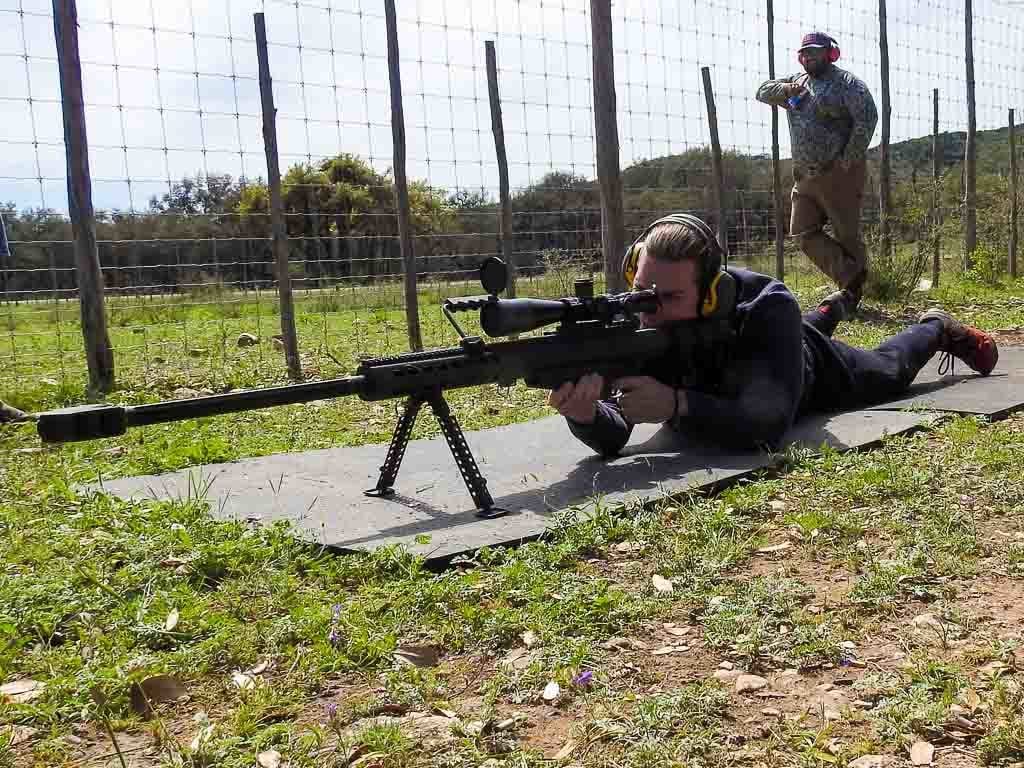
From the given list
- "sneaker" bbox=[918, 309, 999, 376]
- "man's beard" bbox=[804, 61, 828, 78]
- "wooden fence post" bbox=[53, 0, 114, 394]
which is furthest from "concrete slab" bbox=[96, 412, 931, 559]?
"man's beard" bbox=[804, 61, 828, 78]

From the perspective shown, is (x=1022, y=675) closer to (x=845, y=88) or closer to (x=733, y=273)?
(x=733, y=273)

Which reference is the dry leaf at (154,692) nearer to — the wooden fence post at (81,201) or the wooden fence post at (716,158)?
the wooden fence post at (81,201)

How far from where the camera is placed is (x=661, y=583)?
274cm

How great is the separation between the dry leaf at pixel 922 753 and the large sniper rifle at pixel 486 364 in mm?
1778

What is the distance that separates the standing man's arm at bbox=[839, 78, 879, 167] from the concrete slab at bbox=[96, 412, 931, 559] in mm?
5288

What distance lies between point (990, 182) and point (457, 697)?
18852 millimetres

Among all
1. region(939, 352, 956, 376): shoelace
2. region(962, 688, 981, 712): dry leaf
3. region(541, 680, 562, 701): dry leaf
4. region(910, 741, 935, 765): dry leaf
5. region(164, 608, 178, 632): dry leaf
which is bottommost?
region(910, 741, 935, 765): dry leaf

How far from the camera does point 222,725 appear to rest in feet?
6.72

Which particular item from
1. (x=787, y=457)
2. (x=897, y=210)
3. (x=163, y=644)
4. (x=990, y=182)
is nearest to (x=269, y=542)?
(x=163, y=644)

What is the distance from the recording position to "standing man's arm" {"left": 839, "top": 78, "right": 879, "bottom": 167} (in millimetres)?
9141

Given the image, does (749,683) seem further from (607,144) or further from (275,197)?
(275,197)

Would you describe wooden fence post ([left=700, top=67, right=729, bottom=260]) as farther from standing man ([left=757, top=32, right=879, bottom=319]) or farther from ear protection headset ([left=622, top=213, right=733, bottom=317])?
ear protection headset ([left=622, top=213, right=733, bottom=317])

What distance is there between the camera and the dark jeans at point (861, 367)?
4.98m

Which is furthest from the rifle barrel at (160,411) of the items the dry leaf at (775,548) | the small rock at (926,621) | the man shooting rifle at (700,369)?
the small rock at (926,621)
